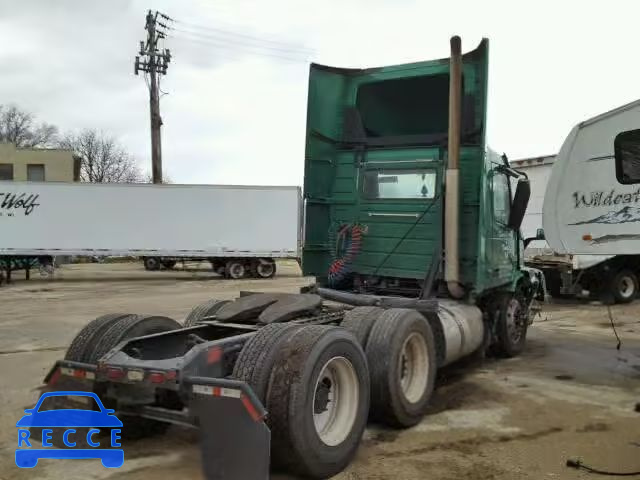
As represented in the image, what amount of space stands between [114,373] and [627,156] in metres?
5.07

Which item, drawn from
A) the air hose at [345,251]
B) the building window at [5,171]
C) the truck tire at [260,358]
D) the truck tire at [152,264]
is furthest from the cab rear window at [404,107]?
the building window at [5,171]

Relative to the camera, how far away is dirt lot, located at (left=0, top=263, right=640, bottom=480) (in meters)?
4.37

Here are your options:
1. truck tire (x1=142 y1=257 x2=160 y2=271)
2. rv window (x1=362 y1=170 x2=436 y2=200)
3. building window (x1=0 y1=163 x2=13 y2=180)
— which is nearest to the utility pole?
truck tire (x1=142 y1=257 x2=160 y2=271)

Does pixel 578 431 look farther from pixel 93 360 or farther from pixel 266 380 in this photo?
pixel 93 360

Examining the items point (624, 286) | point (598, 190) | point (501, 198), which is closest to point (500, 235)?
point (501, 198)

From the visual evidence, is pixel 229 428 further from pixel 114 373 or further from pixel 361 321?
pixel 361 321

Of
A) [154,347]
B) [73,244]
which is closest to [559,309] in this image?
[154,347]

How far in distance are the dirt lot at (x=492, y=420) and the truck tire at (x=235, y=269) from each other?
12.6m

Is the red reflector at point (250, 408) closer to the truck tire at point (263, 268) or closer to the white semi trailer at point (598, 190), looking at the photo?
the white semi trailer at point (598, 190)

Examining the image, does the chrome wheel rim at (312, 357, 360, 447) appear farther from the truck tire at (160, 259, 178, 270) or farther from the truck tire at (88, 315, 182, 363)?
the truck tire at (160, 259, 178, 270)

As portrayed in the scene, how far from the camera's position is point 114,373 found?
4.12 metres

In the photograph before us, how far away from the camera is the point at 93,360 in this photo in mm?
4770

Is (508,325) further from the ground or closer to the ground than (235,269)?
further from the ground

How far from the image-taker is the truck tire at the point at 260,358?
400cm
